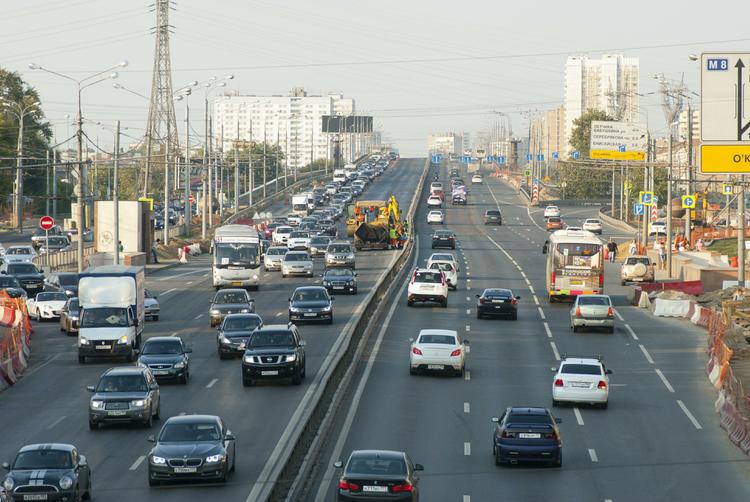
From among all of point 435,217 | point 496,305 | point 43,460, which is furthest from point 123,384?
point 435,217

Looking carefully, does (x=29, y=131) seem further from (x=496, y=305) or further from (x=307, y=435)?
(x=307, y=435)

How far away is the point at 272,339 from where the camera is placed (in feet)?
119

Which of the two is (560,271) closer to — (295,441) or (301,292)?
(301,292)

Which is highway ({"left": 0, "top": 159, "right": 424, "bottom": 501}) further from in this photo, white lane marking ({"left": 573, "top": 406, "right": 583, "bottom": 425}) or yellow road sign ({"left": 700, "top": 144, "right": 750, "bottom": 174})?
yellow road sign ({"left": 700, "top": 144, "right": 750, "bottom": 174})

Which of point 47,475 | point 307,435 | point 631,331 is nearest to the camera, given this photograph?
point 47,475

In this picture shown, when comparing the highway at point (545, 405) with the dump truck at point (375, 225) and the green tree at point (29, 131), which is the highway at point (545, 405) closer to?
the dump truck at point (375, 225)

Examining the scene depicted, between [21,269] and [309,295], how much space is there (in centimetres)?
2080

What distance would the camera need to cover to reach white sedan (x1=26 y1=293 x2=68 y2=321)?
53.2m

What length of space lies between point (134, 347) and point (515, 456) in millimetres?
18626

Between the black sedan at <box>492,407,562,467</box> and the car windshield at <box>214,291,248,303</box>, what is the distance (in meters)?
24.4

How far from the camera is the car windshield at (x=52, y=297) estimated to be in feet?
176

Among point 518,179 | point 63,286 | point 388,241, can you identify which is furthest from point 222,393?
point 518,179

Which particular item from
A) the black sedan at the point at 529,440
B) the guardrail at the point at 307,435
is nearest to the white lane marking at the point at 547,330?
the guardrail at the point at 307,435

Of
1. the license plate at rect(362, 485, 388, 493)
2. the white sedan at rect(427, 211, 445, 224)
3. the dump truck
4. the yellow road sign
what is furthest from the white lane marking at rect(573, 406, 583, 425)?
the white sedan at rect(427, 211, 445, 224)
